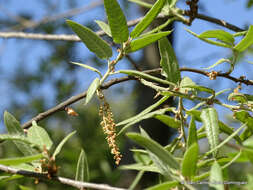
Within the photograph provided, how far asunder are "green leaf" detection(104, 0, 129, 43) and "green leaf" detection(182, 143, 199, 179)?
0.74ft

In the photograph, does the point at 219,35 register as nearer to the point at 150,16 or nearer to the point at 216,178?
the point at 150,16

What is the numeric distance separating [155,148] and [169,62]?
20cm

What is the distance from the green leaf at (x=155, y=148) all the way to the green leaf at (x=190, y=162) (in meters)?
0.01

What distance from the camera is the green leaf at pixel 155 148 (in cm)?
38

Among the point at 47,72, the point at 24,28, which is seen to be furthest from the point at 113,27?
the point at 47,72

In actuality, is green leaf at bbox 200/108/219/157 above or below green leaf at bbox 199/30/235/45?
below

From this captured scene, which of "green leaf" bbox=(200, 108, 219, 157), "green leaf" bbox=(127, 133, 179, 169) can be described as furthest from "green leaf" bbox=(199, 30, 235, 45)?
"green leaf" bbox=(127, 133, 179, 169)

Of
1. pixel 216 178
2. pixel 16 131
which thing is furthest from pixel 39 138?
pixel 216 178

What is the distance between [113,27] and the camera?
1.70 feet

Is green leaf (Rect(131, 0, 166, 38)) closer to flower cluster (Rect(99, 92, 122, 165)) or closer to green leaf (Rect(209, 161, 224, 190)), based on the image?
flower cluster (Rect(99, 92, 122, 165))

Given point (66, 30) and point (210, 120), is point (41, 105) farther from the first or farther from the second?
point (210, 120)

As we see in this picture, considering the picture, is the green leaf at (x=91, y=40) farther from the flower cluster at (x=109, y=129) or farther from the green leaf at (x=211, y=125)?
the green leaf at (x=211, y=125)

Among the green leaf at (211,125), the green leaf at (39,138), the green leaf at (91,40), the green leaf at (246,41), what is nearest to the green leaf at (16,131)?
the green leaf at (39,138)

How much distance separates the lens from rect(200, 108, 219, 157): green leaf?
469mm
